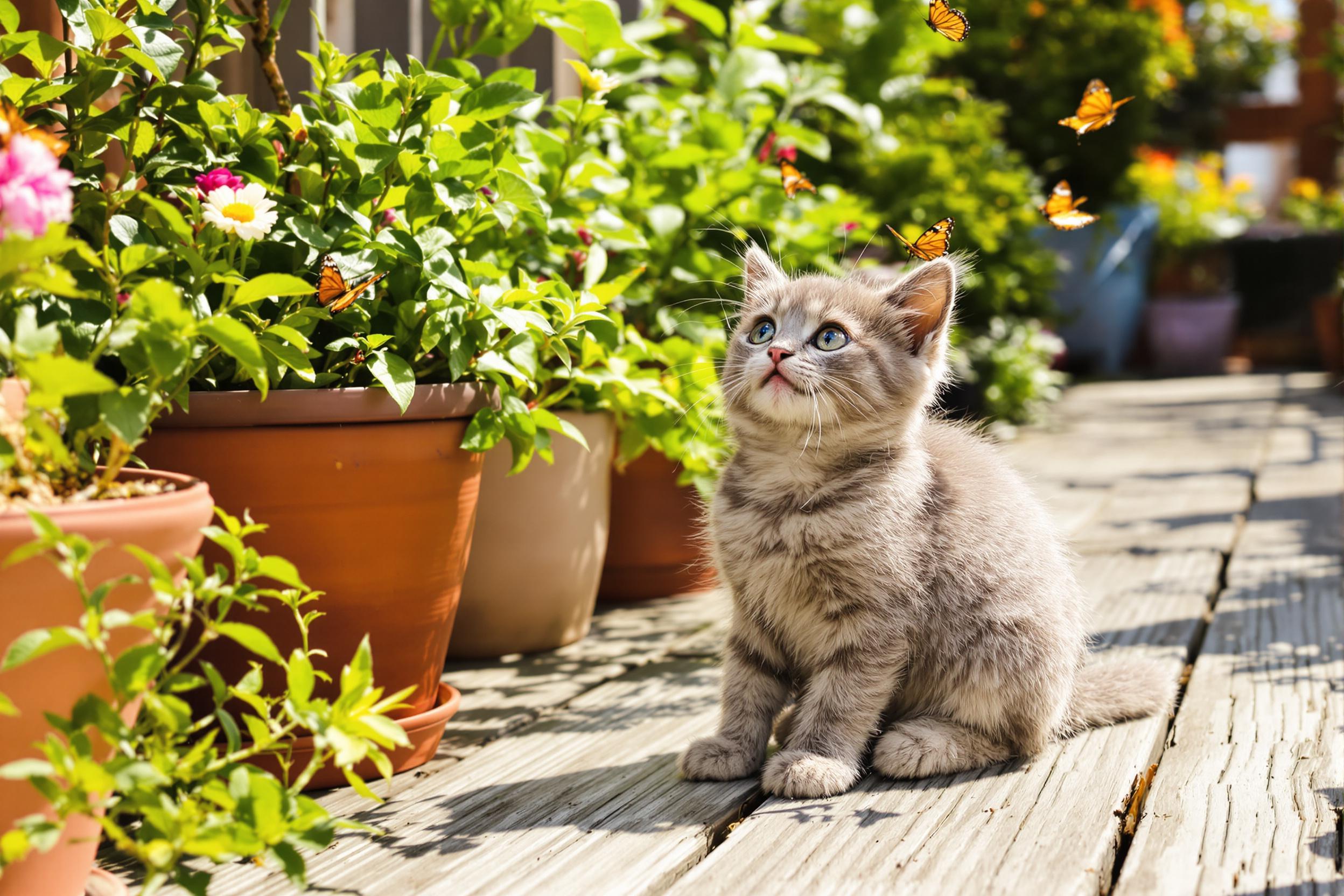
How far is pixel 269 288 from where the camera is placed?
1251mm

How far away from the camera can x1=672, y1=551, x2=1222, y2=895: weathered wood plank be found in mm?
1384

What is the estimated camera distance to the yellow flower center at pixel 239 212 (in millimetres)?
1399

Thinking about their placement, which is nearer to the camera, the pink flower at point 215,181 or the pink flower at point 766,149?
the pink flower at point 215,181

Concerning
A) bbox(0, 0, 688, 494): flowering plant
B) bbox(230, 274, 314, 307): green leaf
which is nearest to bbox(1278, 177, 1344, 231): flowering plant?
bbox(0, 0, 688, 494): flowering plant

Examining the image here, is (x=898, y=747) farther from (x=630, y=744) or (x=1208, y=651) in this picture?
(x=1208, y=651)

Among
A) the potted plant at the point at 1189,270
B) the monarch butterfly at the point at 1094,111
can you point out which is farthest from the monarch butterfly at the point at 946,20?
the potted plant at the point at 1189,270

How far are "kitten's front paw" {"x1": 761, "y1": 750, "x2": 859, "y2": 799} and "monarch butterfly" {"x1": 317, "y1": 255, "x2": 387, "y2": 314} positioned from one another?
0.92m

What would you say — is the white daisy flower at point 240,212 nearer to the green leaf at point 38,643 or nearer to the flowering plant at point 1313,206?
the green leaf at point 38,643

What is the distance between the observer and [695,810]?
5.32ft

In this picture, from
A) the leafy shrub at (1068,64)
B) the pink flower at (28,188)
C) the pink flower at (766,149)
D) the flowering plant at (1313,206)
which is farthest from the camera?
the flowering plant at (1313,206)

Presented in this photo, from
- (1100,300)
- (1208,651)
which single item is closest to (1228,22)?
(1100,300)

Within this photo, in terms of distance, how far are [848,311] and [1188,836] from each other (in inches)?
36.2

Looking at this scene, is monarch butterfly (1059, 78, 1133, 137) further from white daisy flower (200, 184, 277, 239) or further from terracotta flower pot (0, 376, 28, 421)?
terracotta flower pot (0, 376, 28, 421)

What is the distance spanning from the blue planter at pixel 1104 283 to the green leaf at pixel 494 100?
589cm
